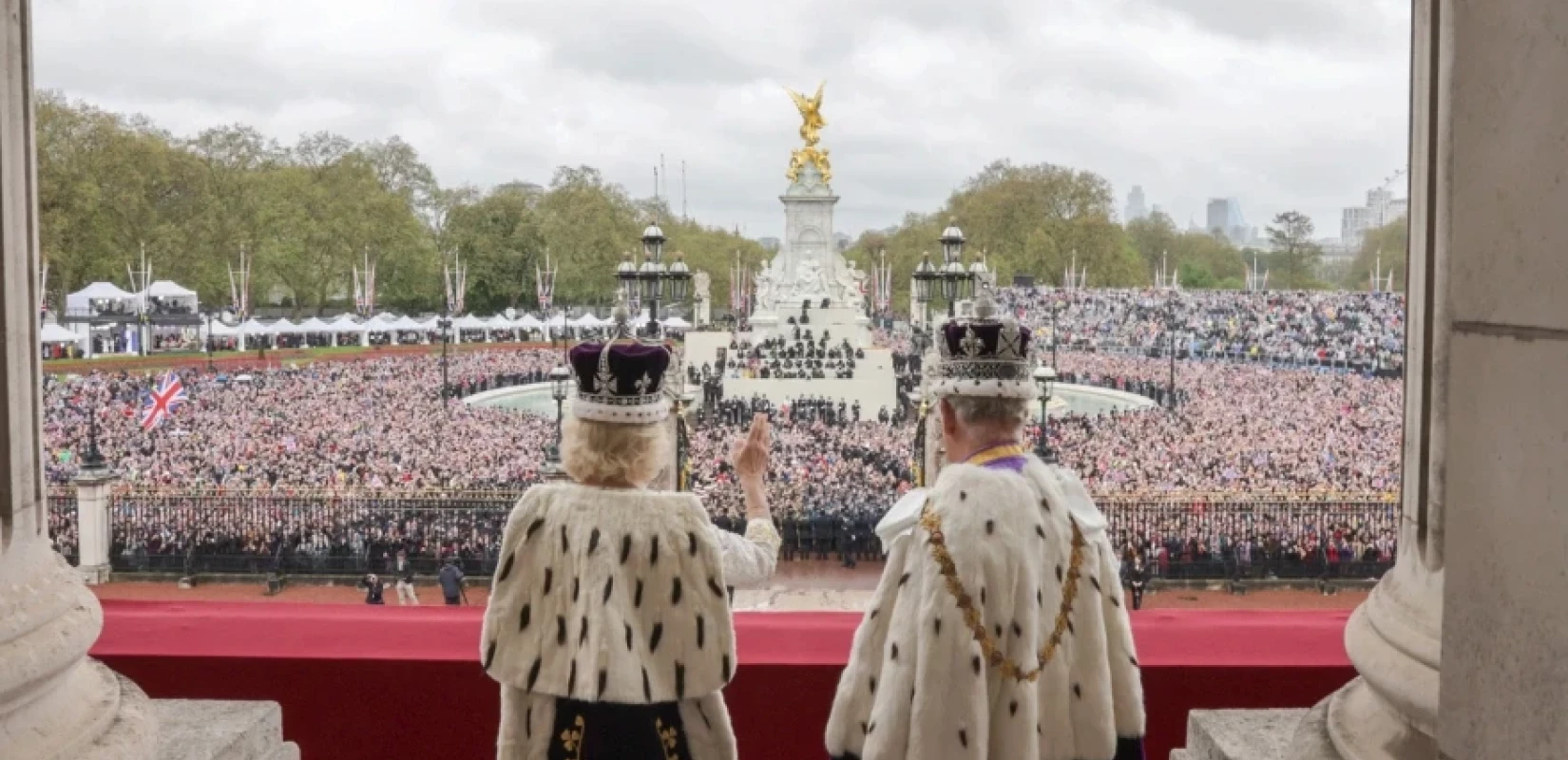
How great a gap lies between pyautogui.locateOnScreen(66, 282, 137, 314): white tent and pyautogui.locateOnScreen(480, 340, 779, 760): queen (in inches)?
1914

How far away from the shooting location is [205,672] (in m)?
3.82

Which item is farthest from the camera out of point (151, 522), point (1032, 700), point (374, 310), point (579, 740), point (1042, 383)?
point (374, 310)

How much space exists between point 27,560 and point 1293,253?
307ft

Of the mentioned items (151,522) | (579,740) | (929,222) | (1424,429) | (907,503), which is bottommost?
(151,522)

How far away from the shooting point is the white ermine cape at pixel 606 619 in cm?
273

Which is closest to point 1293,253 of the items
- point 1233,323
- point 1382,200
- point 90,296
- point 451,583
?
point 1233,323

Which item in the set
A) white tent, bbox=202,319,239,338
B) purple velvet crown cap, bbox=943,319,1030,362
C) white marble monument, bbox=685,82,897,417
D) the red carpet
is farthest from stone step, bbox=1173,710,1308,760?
white tent, bbox=202,319,239,338

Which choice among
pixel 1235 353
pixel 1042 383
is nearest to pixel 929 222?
pixel 1235 353

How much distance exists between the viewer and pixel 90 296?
146ft

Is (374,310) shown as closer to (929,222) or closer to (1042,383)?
(929,222)

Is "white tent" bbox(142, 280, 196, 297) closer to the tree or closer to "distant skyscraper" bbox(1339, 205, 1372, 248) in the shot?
the tree

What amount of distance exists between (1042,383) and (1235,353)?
4069 cm

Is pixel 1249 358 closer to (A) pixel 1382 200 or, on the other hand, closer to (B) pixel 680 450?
(B) pixel 680 450

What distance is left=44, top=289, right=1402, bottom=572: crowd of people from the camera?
16016 millimetres
